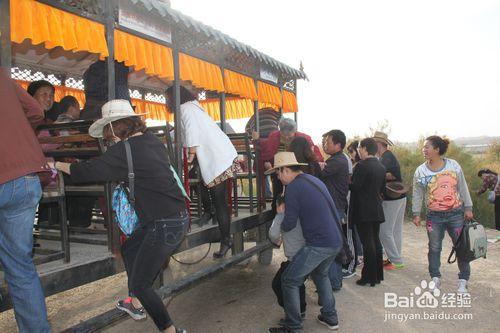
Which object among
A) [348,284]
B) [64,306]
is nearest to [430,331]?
[348,284]

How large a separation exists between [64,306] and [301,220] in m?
3.46

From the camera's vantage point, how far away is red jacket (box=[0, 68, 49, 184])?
2150 millimetres

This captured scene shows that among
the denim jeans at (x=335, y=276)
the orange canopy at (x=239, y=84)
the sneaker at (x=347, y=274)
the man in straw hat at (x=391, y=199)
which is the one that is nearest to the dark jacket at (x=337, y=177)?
the denim jeans at (x=335, y=276)

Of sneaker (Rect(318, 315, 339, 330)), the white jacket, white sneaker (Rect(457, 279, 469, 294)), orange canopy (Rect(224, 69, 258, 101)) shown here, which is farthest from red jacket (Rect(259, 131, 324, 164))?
white sneaker (Rect(457, 279, 469, 294))

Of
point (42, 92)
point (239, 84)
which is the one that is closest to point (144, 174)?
point (42, 92)

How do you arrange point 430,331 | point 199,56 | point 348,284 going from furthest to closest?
point 348,284, point 199,56, point 430,331

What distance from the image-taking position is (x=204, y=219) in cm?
460

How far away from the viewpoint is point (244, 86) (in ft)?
20.4

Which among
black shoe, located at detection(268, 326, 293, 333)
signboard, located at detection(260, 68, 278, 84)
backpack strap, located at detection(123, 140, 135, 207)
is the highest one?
signboard, located at detection(260, 68, 278, 84)

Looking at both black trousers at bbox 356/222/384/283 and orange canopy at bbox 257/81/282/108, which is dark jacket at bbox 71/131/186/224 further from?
orange canopy at bbox 257/81/282/108

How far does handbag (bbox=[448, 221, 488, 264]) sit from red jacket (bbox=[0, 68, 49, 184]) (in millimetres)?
4336

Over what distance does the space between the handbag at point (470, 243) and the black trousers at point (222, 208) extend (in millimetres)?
2560

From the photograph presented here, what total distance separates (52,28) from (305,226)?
261 centimetres

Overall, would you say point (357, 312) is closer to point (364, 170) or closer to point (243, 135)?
point (364, 170)
